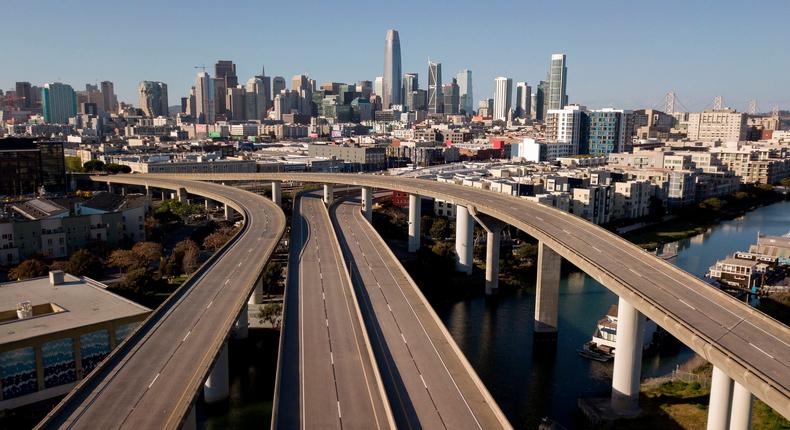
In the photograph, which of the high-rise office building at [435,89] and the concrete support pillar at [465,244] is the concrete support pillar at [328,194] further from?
the high-rise office building at [435,89]

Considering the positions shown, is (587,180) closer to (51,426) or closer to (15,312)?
(15,312)

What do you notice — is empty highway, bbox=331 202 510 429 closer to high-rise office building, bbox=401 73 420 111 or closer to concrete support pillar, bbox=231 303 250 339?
concrete support pillar, bbox=231 303 250 339

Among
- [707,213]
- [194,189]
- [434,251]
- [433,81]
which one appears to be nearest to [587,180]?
[707,213]

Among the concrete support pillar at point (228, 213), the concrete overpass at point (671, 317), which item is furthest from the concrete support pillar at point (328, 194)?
the concrete overpass at point (671, 317)

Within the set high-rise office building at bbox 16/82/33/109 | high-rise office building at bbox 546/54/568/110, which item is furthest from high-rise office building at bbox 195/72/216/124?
high-rise office building at bbox 546/54/568/110

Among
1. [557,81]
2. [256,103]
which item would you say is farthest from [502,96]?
[256,103]
